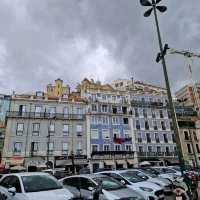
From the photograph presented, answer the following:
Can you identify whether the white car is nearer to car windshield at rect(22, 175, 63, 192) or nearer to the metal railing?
car windshield at rect(22, 175, 63, 192)

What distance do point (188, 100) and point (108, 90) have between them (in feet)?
104

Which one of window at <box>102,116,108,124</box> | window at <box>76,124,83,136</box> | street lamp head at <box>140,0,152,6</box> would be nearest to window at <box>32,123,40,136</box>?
window at <box>76,124,83,136</box>

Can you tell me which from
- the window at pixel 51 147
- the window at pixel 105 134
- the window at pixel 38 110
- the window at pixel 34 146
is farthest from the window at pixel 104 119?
the window at pixel 34 146

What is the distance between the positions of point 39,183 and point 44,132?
35388 mm

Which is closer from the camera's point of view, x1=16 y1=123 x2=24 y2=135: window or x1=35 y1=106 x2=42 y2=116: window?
x1=16 y1=123 x2=24 y2=135: window

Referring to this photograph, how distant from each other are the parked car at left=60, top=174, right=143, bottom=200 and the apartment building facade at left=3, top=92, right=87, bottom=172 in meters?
30.3

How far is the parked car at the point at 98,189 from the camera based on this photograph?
25.6 ft

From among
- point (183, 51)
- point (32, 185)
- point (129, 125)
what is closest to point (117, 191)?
point (32, 185)

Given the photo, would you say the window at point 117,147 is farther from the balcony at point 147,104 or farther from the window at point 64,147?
the balcony at point 147,104

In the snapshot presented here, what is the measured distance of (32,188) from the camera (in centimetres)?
693

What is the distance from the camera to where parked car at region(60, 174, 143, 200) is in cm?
781

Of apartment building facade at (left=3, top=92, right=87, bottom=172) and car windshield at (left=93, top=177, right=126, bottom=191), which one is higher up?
apartment building facade at (left=3, top=92, right=87, bottom=172)

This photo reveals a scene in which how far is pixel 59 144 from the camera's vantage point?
137 feet

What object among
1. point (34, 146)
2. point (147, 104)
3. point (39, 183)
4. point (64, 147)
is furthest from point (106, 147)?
point (39, 183)
